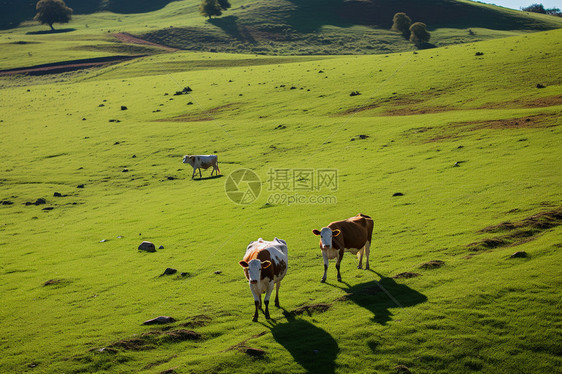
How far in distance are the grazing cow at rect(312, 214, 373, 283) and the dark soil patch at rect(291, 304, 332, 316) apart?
162 cm

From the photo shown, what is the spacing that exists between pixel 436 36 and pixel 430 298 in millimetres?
112596

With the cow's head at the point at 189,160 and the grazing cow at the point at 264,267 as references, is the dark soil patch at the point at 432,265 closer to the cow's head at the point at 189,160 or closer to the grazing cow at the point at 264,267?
the grazing cow at the point at 264,267

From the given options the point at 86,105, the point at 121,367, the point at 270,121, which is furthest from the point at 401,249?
the point at 86,105

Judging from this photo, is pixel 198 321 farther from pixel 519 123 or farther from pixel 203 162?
pixel 519 123

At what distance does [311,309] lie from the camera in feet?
42.1

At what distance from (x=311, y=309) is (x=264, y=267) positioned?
6.30ft

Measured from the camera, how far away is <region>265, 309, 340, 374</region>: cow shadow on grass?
413 inches

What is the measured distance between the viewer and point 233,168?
3316cm

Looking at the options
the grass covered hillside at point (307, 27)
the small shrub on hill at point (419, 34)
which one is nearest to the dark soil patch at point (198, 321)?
the grass covered hillside at point (307, 27)

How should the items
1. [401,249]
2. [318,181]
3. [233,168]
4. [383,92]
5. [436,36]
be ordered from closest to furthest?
[401,249], [318,181], [233,168], [383,92], [436,36]

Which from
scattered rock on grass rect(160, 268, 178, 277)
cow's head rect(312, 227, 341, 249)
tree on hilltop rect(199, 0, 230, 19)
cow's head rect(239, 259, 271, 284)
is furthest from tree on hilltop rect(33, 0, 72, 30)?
cow's head rect(239, 259, 271, 284)

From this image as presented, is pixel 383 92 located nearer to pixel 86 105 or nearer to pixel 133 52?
pixel 86 105

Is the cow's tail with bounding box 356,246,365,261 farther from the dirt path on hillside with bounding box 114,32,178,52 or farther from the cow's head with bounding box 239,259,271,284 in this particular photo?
the dirt path on hillside with bounding box 114,32,178,52

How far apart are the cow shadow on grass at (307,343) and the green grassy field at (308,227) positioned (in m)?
0.05
